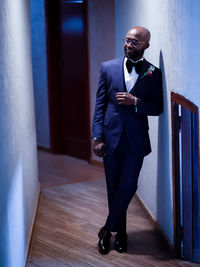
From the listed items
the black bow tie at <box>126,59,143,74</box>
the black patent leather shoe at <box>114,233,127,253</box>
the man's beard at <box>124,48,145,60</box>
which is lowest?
the black patent leather shoe at <box>114,233,127,253</box>

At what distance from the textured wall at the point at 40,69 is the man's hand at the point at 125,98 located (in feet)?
11.7

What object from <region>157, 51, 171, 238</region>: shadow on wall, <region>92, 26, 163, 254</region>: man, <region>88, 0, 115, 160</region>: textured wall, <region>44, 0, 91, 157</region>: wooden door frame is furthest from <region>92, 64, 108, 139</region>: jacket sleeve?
<region>44, 0, 91, 157</region>: wooden door frame

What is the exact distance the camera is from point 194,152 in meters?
2.63

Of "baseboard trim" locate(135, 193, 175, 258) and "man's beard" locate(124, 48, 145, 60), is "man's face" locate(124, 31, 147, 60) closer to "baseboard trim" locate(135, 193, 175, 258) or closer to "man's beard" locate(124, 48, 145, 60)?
"man's beard" locate(124, 48, 145, 60)

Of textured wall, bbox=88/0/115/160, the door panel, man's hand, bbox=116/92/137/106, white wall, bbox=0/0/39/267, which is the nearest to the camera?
white wall, bbox=0/0/39/267

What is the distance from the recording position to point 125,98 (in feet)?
8.97

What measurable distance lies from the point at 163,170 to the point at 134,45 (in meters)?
0.89

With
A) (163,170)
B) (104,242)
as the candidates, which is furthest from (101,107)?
(104,242)

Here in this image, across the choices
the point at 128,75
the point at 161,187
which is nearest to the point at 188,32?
the point at 128,75

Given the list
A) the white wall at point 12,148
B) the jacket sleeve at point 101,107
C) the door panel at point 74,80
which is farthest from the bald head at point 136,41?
the door panel at point 74,80

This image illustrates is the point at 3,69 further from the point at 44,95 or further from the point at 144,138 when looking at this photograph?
the point at 44,95

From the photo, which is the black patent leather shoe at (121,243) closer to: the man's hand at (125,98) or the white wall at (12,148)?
the white wall at (12,148)

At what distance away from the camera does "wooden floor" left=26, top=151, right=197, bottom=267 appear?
9.36 ft

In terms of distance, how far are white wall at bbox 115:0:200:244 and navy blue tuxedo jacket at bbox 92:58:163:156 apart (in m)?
0.08
